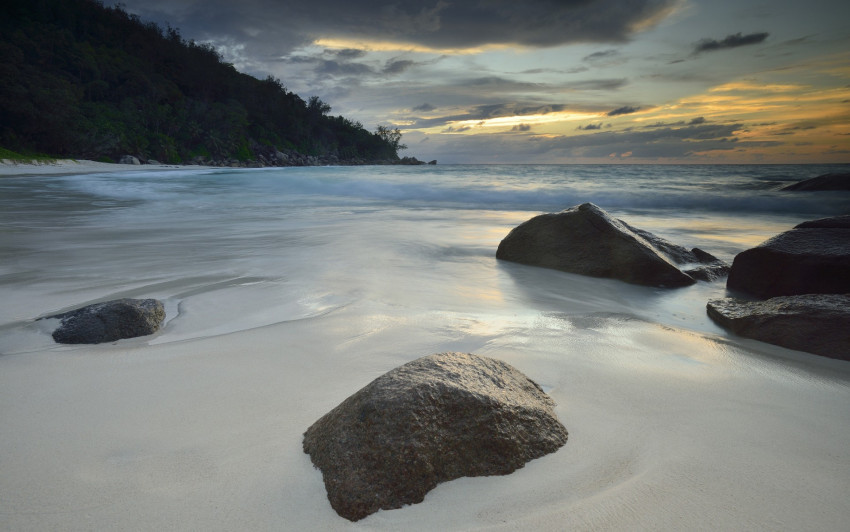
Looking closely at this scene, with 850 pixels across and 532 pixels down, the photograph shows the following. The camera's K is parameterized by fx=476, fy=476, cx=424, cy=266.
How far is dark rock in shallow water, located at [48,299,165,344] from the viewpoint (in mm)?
2652

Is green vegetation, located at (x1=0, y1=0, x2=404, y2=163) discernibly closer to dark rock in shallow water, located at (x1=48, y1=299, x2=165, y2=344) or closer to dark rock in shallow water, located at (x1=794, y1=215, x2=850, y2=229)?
dark rock in shallow water, located at (x1=48, y1=299, x2=165, y2=344)

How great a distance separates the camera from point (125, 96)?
50812 millimetres

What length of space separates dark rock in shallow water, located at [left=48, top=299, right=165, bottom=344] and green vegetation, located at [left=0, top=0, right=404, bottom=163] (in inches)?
1679

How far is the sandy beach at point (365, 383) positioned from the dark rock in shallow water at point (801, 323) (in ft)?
0.36

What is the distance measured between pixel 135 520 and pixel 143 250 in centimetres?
551

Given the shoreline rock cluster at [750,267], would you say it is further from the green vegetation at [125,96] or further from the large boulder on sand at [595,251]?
the green vegetation at [125,96]

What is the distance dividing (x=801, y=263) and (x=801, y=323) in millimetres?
1349

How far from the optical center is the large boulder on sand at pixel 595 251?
4.66 metres

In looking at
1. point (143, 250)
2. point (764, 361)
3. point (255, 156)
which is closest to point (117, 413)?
point (764, 361)

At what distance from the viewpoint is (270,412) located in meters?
1.91

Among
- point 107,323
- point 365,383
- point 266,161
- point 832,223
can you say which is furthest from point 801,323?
point 266,161

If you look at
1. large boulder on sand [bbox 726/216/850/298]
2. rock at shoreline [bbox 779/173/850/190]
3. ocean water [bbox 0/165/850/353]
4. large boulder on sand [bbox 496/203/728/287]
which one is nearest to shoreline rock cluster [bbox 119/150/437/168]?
ocean water [bbox 0/165/850/353]

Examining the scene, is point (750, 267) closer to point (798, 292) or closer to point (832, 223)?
point (798, 292)

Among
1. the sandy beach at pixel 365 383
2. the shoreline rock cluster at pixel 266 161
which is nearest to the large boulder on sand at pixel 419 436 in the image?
the sandy beach at pixel 365 383
